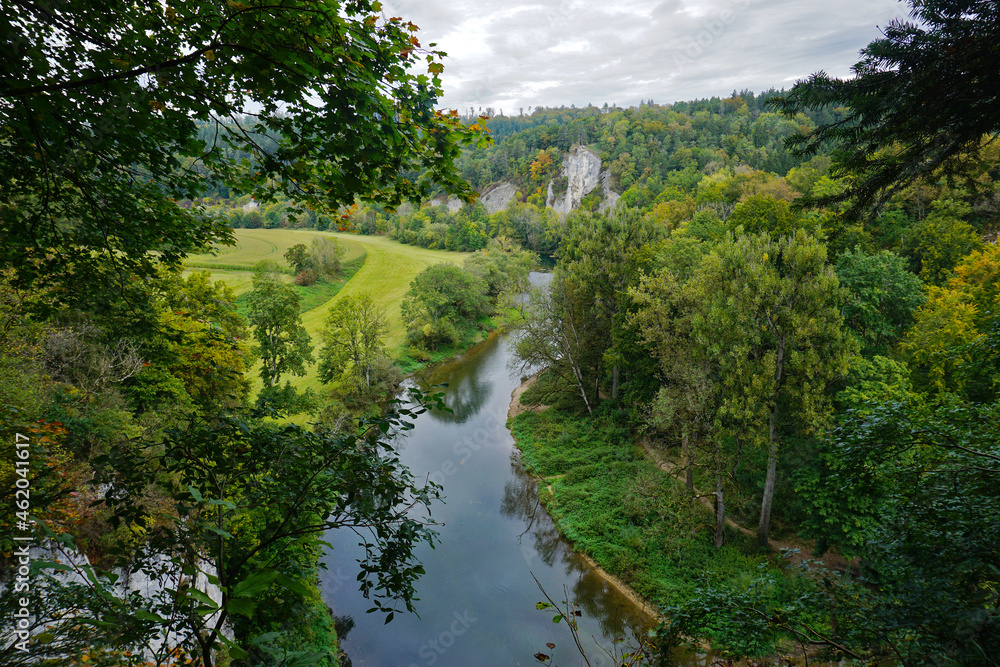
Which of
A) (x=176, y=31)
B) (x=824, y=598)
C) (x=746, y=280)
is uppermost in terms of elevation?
(x=176, y=31)

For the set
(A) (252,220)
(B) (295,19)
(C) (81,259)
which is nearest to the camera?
(B) (295,19)

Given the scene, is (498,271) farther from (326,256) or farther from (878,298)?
(878,298)

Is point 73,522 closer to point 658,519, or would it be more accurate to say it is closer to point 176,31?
point 176,31

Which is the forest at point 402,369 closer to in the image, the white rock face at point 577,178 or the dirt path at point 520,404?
the dirt path at point 520,404

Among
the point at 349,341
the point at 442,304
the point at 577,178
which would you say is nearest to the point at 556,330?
the point at 349,341

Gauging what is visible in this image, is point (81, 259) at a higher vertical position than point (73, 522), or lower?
higher

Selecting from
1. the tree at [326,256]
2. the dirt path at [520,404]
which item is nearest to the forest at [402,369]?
the dirt path at [520,404]

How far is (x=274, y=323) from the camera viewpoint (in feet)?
61.0

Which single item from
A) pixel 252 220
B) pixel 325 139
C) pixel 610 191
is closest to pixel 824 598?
pixel 325 139

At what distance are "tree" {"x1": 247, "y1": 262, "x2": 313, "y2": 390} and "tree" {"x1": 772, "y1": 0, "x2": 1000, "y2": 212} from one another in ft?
60.2

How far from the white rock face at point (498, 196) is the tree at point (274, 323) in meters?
84.3

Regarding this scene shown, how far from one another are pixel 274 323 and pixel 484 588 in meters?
13.0

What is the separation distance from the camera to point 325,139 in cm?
332

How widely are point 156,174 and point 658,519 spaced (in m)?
16.2
